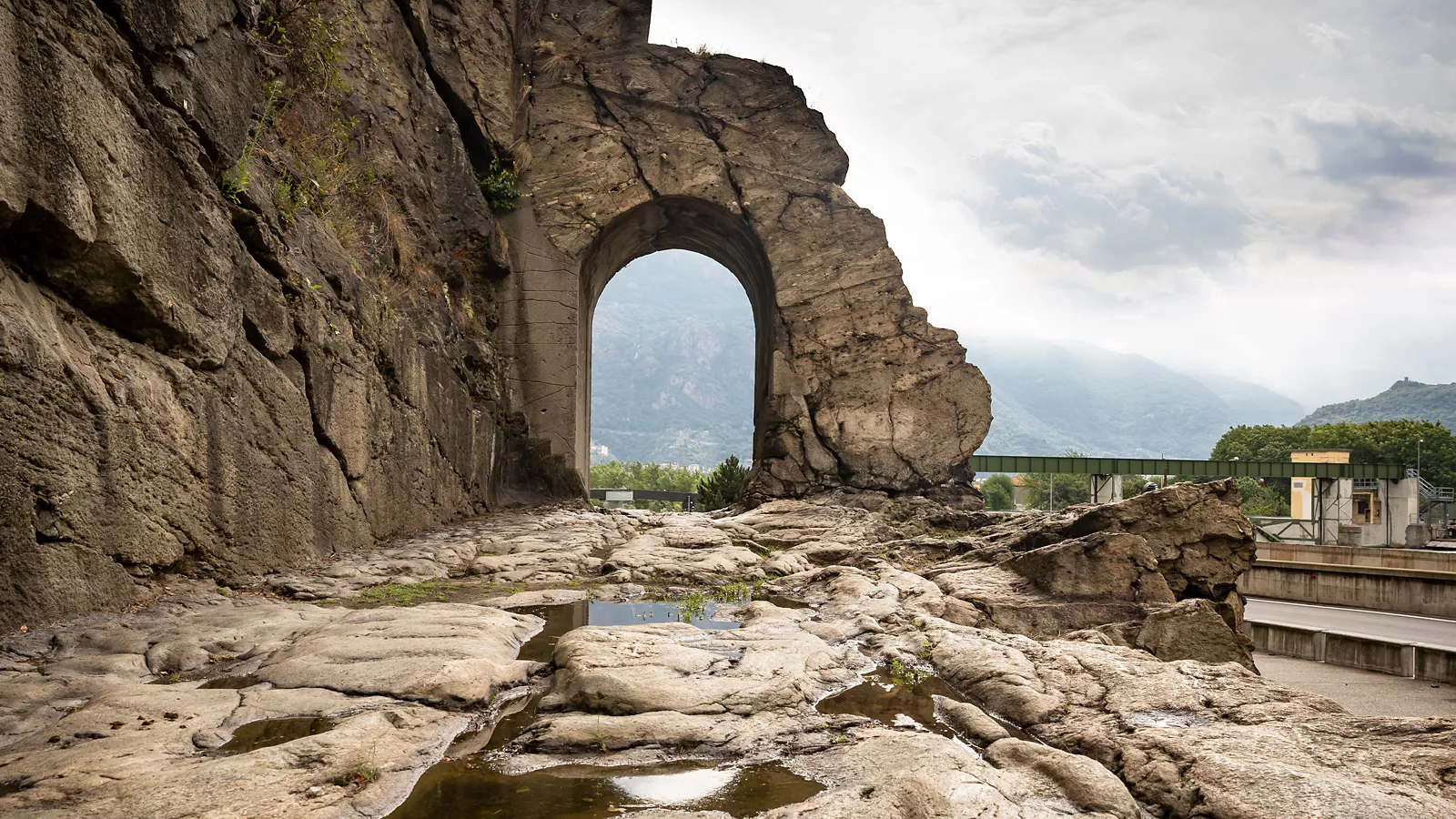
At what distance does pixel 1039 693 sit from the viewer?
19.0 feet

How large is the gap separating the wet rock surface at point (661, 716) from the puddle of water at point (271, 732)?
19 mm

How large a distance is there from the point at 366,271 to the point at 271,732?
9016 mm

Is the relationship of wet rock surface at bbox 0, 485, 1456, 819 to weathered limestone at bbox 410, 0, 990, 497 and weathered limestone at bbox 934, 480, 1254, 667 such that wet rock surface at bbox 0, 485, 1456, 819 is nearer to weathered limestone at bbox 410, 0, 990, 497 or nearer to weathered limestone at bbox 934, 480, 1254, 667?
weathered limestone at bbox 934, 480, 1254, 667

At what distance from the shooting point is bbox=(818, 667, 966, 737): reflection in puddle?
546 cm

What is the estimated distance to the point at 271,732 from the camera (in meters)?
4.52

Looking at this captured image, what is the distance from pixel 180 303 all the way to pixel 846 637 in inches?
267

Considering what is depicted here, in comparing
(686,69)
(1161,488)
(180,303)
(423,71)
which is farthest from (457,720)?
(686,69)

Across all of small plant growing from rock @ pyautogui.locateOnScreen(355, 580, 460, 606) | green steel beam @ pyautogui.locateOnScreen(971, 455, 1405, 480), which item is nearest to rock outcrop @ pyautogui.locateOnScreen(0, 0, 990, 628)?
small plant growing from rock @ pyautogui.locateOnScreen(355, 580, 460, 606)

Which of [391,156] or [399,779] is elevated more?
[391,156]

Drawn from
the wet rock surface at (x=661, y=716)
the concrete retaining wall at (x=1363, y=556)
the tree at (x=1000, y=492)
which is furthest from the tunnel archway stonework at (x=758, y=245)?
the tree at (x=1000, y=492)

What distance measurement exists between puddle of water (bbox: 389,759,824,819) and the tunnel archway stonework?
15418mm

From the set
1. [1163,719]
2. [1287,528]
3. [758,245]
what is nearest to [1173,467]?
[1287,528]

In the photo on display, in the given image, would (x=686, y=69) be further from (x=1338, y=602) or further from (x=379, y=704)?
(x=1338, y=602)

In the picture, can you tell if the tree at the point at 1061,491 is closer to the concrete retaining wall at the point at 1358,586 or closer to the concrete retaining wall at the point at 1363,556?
the concrete retaining wall at the point at 1363,556
